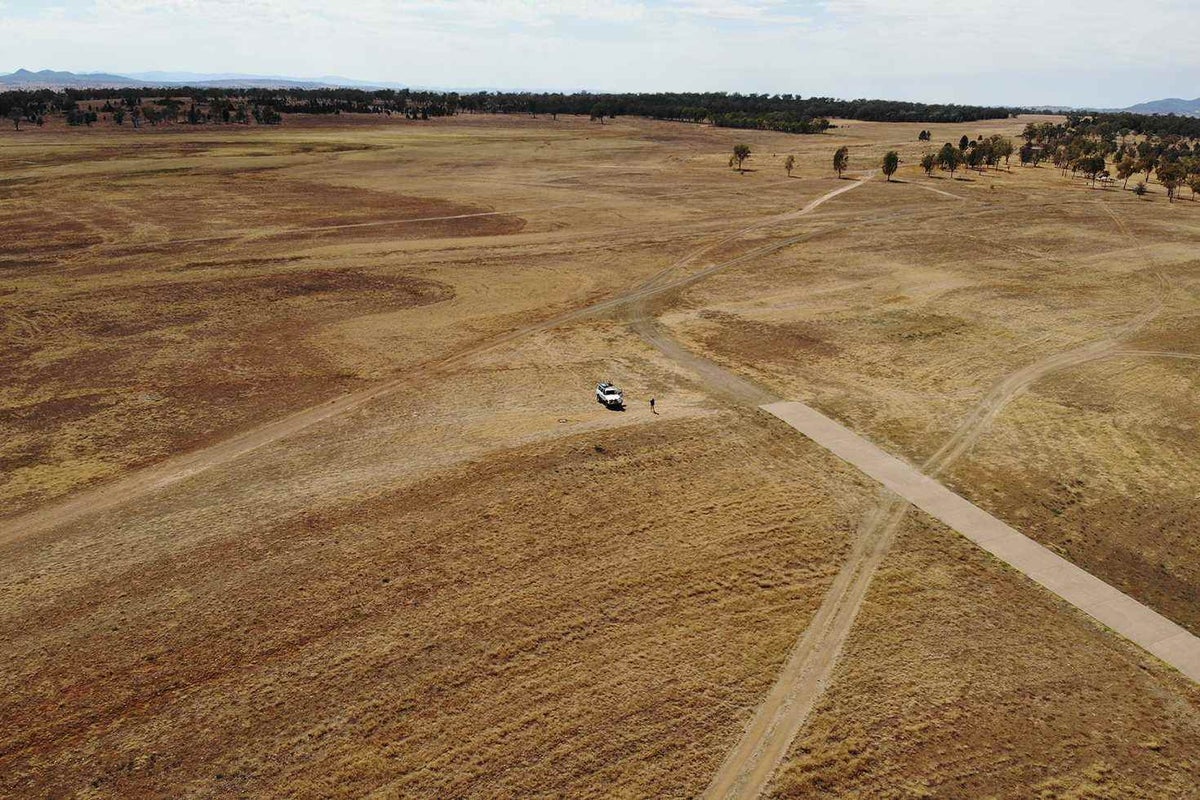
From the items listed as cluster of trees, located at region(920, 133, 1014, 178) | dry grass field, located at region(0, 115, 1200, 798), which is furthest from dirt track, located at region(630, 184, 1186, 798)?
cluster of trees, located at region(920, 133, 1014, 178)

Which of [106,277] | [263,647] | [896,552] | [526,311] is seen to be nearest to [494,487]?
[263,647]

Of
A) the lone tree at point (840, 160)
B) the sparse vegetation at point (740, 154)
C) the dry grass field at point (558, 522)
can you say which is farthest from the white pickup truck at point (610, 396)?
the lone tree at point (840, 160)

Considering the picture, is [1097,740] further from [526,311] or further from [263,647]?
[526,311]

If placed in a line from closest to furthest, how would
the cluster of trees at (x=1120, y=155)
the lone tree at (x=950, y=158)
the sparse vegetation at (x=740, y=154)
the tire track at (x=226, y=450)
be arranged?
the tire track at (x=226, y=450) < the cluster of trees at (x=1120, y=155) < the lone tree at (x=950, y=158) < the sparse vegetation at (x=740, y=154)

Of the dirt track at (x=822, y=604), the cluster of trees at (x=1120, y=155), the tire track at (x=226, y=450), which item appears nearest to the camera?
the dirt track at (x=822, y=604)

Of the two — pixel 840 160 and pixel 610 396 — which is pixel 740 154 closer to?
pixel 840 160

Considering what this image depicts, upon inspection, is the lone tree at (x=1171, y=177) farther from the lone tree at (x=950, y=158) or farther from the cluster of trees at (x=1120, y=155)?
the lone tree at (x=950, y=158)

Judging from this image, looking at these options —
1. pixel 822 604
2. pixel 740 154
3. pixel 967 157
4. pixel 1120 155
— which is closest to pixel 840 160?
pixel 740 154
